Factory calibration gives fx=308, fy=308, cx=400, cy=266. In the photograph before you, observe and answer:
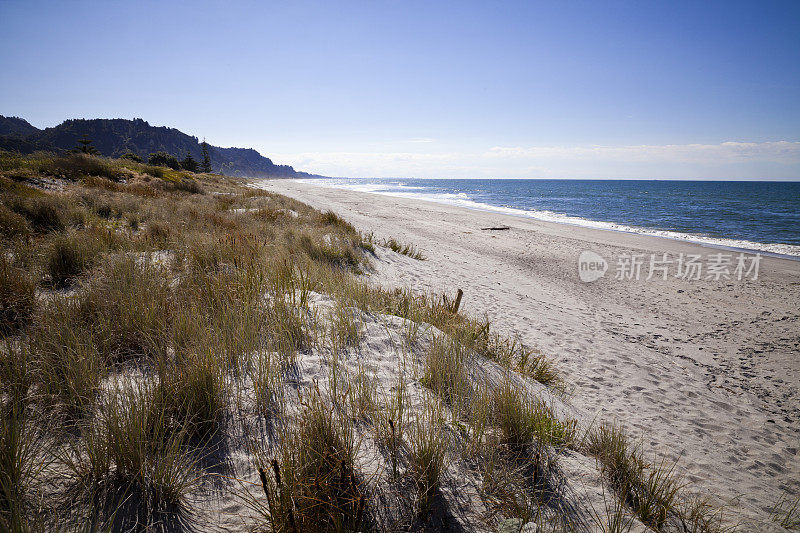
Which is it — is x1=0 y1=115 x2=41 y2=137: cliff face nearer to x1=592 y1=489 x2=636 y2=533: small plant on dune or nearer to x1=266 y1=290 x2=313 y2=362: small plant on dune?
x1=266 y1=290 x2=313 y2=362: small plant on dune

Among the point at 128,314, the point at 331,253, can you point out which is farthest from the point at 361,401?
the point at 331,253

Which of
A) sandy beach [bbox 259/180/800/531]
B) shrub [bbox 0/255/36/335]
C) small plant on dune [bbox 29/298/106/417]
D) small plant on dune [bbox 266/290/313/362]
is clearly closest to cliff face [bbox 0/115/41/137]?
shrub [bbox 0/255/36/335]

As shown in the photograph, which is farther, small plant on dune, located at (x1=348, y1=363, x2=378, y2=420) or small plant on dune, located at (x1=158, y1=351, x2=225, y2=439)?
small plant on dune, located at (x1=348, y1=363, x2=378, y2=420)

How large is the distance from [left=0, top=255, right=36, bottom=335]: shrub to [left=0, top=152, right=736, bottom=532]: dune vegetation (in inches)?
0.7

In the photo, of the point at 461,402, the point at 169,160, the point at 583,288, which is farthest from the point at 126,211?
the point at 169,160

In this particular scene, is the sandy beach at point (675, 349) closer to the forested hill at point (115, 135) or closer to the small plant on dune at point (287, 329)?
the small plant on dune at point (287, 329)

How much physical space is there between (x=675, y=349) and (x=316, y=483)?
784 cm

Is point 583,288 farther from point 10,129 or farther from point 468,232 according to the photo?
point 10,129

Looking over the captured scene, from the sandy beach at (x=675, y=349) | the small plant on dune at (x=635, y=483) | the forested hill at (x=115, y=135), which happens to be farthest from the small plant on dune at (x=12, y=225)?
the forested hill at (x=115, y=135)

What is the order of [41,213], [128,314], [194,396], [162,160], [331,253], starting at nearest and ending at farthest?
[194,396]
[128,314]
[41,213]
[331,253]
[162,160]

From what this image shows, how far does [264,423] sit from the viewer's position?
93.4 inches

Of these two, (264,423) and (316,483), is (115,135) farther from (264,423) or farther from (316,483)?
(316,483)

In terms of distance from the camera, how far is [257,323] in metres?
3.38

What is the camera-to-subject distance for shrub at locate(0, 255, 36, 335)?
3164mm
